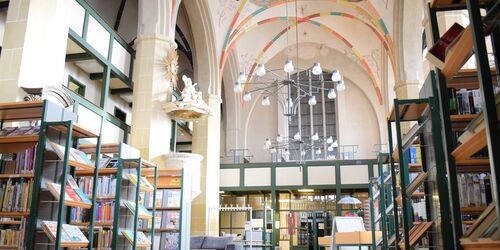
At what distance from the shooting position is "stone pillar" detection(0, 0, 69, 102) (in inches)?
215

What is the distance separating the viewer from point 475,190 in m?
3.51

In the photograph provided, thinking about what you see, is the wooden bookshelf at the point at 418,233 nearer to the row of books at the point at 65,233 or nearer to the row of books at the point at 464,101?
the row of books at the point at 464,101

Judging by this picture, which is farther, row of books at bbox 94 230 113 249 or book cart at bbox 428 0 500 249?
row of books at bbox 94 230 113 249

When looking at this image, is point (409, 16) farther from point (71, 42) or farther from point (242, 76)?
point (71, 42)

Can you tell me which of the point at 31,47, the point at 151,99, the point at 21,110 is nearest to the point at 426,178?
the point at 21,110

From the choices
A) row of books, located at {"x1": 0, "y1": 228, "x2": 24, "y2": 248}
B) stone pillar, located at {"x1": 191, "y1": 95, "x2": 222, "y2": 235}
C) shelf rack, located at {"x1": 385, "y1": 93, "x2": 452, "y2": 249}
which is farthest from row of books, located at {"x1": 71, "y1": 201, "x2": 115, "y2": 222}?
stone pillar, located at {"x1": 191, "y1": 95, "x2": 222, "y2": 235}

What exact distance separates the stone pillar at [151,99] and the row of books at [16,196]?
470cm

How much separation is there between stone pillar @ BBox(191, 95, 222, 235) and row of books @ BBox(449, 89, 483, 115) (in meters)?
9.11

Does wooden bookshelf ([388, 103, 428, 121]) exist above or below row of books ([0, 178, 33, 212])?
above

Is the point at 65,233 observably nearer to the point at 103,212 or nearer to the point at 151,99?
the point at 103,212

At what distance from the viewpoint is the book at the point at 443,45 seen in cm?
250

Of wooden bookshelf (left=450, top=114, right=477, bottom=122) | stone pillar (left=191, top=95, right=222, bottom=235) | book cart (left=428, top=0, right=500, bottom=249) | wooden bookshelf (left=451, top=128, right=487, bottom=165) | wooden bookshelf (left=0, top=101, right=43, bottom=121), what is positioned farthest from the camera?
stone pillar (left=191, top=95, right=222, bottom=235)

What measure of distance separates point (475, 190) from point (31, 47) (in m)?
5.25

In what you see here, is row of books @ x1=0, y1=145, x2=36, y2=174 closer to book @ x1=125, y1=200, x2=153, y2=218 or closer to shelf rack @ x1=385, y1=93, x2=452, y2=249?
book @ x1=125, y1=200, x2=153, y2=218
